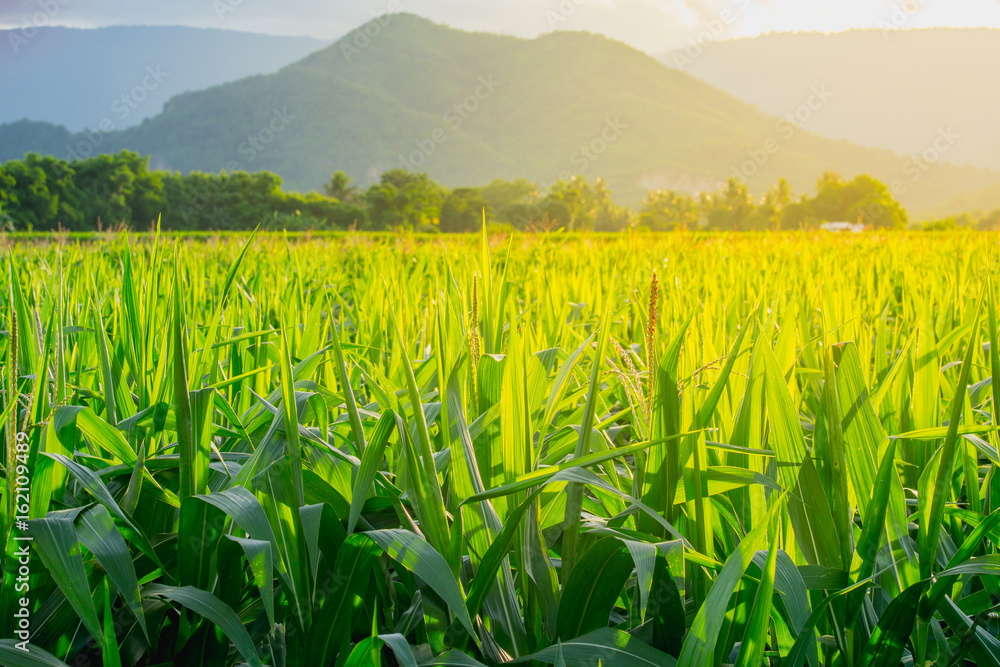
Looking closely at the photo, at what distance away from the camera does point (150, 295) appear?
1.19 meters

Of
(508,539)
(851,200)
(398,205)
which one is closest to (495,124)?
(398,205)

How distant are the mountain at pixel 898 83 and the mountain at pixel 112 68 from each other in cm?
12805

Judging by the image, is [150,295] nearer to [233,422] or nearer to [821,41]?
[233,422]

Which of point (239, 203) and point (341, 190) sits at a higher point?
point (341, 190)

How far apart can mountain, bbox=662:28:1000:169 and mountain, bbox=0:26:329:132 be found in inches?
5041

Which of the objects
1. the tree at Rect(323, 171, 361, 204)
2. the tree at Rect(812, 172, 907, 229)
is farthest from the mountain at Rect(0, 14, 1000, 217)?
the tree at Rect(812, 172, 907, 229)

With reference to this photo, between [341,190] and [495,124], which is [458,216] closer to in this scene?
[341,190]

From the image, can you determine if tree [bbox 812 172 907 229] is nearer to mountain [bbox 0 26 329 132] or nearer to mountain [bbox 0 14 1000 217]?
mountain [bbox 0 14 1000 217]

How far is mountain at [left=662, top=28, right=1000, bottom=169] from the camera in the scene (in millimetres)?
134875

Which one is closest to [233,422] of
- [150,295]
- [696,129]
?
[150,295]

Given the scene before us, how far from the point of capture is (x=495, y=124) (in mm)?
158500

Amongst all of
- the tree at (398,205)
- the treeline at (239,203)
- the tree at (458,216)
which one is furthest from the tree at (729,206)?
the tree at (398,205)

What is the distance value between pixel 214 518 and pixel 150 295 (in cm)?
72

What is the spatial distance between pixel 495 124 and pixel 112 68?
92.6m
